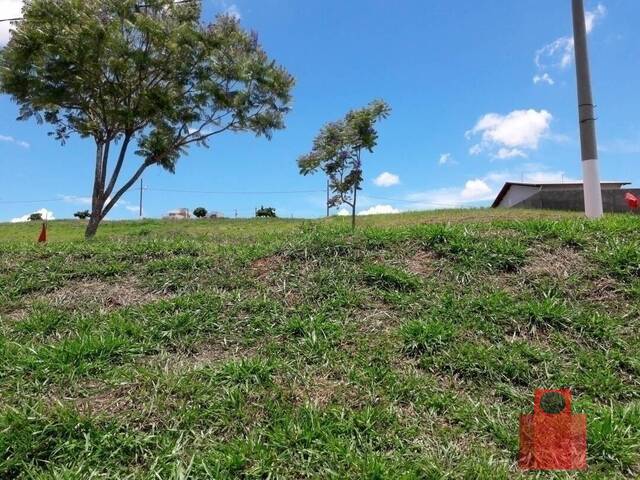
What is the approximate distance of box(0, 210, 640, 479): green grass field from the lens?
6.70ft

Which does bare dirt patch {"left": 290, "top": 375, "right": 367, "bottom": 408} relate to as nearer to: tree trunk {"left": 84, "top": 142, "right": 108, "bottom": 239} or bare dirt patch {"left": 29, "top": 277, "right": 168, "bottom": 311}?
bare dirt patch {"left": 29, "top": 277, "right": 168, "bottom": 311}

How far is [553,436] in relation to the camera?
6.72ft

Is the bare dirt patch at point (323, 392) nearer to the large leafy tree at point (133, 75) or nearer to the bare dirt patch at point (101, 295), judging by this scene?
the bare dirt patch at point (101, 295)

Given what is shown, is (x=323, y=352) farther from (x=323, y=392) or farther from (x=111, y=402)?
(x=111, y=402)

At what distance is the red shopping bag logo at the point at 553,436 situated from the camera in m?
2.00

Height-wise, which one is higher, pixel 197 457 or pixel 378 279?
pixel 378 279

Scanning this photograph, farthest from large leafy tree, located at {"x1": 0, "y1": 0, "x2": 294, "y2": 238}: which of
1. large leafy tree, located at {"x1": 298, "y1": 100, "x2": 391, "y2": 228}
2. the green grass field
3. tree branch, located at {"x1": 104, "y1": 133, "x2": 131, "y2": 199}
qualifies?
the green grass field

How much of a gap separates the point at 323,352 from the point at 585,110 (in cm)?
617

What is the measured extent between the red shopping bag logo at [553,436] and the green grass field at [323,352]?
5cm

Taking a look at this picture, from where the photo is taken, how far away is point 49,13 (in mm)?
12719

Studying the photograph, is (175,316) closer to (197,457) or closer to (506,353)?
(197,457)

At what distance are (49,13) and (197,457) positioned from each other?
47.3 ft

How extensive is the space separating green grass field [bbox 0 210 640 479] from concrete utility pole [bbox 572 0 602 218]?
2.81 meters

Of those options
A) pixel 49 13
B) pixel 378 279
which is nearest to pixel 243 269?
pixel 378 279
